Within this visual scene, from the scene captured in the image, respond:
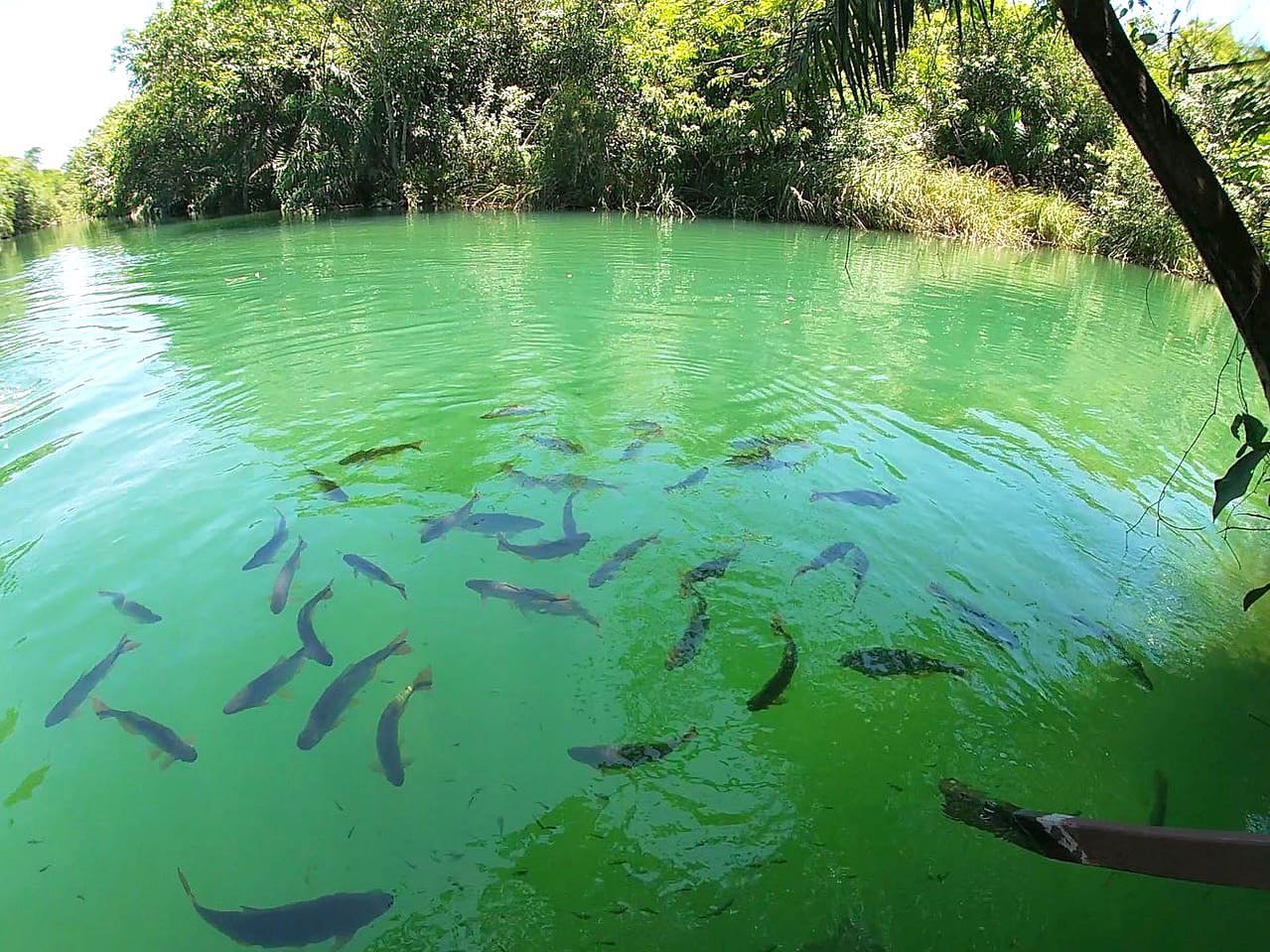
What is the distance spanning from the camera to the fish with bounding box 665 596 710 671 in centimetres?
431

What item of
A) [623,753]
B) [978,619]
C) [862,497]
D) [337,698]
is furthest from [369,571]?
[978,619]

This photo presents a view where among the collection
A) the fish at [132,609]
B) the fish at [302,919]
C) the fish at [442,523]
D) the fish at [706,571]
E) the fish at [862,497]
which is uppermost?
the fish at [862,497]

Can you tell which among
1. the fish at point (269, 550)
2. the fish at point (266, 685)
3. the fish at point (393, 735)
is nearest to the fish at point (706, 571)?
the fish at point (393, 735)

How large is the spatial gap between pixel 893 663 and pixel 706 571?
135 centimetres

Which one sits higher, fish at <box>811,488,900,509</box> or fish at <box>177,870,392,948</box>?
fish at <box>811,488,900,509</box>

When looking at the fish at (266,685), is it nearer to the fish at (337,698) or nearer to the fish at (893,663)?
the fish at (337,698)

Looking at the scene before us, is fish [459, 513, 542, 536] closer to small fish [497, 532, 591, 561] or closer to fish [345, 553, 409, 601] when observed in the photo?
small fish [497, 532, 591, 561]

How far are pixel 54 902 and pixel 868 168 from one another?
24.9m

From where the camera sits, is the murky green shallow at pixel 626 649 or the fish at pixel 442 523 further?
the fish at pixel 442 523

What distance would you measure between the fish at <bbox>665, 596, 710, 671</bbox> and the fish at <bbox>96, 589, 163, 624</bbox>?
314 centimetres

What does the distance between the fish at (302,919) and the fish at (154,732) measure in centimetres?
91

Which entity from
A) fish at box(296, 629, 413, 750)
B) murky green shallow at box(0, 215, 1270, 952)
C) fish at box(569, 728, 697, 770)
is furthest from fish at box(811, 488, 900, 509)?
fish at box(296, 629, 413, 750)

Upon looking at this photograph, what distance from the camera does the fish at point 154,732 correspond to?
370cm

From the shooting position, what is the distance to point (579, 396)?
27.6 ft
